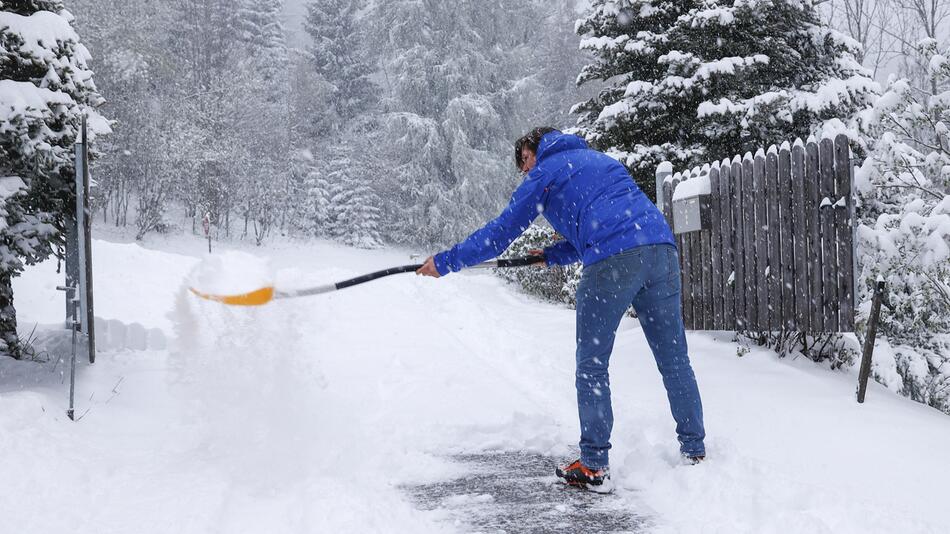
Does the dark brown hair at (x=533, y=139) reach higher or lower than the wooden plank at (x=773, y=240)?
higher

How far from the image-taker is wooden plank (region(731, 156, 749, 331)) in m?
6.43

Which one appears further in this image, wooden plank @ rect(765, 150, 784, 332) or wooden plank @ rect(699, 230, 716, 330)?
wooden plank @ rect(699, 230, 716, 330)

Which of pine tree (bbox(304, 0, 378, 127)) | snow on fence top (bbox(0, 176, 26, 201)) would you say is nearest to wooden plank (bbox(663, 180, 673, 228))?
snow on fence top (bbox(0, 176, 26, 201))

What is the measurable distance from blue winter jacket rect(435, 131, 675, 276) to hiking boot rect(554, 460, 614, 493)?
3.29 feet

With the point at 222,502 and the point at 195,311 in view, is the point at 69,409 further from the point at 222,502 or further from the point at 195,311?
the point at 222,502

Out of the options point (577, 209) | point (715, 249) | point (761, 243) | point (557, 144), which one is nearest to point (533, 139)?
point (557, 144)

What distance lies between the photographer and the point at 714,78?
9.59 meters

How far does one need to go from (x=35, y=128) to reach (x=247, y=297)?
280 centimetres

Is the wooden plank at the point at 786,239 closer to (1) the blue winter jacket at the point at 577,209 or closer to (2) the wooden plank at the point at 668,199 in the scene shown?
(2) the wooden plank at the point at 668,199

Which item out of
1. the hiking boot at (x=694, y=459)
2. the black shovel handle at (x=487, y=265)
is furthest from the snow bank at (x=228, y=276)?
the hiking boot at (x=694, y=459)

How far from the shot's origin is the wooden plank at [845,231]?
527 cm

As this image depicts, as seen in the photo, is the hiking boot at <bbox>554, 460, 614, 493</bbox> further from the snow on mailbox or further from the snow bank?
the snow on mailbox

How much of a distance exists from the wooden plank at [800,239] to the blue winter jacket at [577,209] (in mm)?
2494

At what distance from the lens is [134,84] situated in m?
23.0
